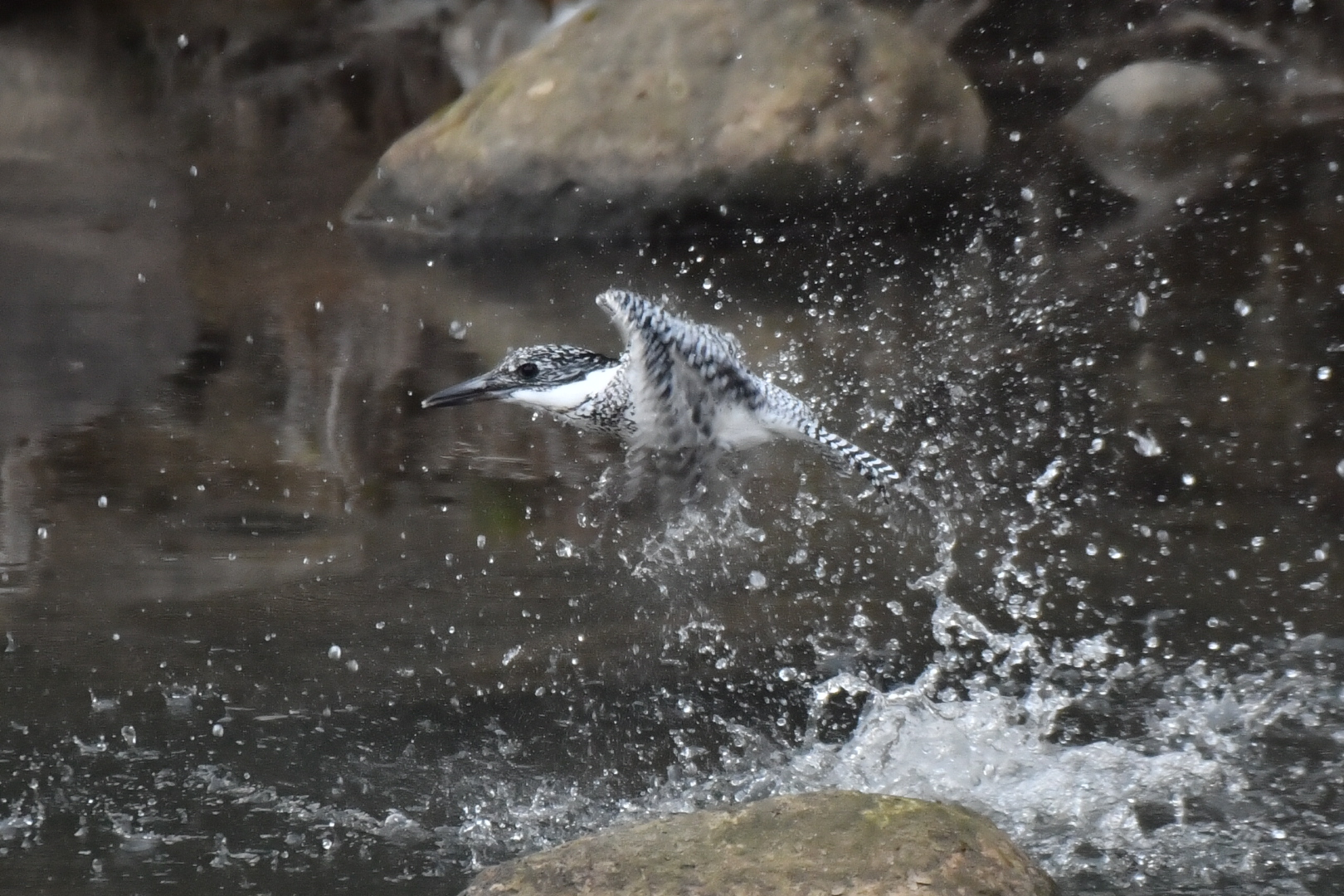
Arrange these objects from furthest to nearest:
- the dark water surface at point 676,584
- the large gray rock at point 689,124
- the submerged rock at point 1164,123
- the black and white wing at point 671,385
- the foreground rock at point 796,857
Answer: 1. the submerged rock at point 1164,123
2. the large gray rock at point 689,124
3. the black and white wing at point 671,385
4. the dark water surface at point 676,584
5. the foreground rock at point 796,857

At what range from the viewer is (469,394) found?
12.1 feet

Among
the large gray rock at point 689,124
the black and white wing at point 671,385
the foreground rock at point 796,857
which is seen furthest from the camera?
the large gray rock at point 689,124

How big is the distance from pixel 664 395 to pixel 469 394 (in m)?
0.63

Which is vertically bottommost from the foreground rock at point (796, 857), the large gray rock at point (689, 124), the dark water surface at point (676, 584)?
the foreground rock at point (796, 857)

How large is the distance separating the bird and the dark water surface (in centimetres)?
23

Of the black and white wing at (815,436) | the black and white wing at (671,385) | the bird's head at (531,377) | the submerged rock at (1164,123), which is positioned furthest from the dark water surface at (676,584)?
the submerged rock at (1164,123)

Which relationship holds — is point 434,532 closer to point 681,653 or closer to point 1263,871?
point 681,653

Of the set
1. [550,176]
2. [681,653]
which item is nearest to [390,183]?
[550,176]

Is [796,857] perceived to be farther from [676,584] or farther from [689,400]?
[676,584]

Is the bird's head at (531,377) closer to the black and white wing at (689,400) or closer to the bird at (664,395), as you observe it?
the bird at (664,395)

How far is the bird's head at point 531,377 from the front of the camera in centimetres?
370

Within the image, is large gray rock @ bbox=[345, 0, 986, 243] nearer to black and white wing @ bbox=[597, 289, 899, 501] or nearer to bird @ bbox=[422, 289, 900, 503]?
bird @ bbox=[422, 289, 900, 503]

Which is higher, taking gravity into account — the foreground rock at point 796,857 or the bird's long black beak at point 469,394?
the bird's long black beak at point 469,394

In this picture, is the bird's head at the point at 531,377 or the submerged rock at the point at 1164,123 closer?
the bird's head at the point at 531,377
